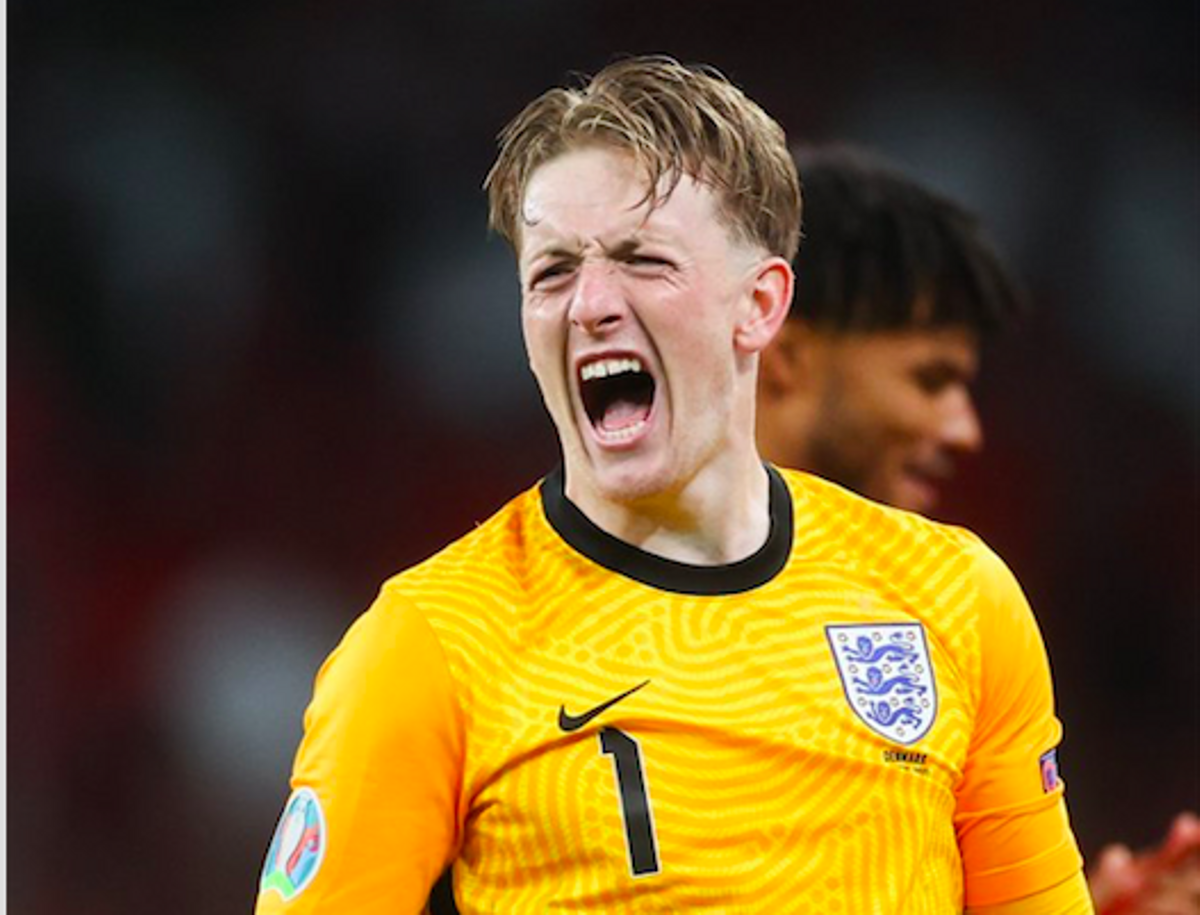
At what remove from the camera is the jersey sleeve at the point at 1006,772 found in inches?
66.1

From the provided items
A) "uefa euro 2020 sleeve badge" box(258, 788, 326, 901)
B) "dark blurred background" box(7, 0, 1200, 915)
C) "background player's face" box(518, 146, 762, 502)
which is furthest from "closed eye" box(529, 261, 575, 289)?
"dark blurred background" box(7, 0, 1200, 915)

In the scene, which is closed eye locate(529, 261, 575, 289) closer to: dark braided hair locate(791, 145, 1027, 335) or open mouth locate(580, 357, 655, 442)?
open mouth locate(580, 357, 655, 442)

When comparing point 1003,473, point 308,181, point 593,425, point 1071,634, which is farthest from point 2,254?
point 1071,634

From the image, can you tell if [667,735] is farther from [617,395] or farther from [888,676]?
[617,395]

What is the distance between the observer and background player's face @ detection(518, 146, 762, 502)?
156cm

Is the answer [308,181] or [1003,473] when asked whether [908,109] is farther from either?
[308,181]

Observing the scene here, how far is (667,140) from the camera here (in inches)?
62.0

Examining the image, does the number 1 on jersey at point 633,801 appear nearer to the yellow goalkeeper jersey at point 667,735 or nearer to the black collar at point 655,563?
the yellow goalkeeper jersey at point 667,735

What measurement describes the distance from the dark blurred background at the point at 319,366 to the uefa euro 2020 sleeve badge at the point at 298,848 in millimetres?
1091

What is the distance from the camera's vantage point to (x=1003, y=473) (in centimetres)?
277

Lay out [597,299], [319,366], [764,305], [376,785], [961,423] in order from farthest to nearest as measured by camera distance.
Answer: [961,423], [319,366], [764,305], [597,299], [376,785]

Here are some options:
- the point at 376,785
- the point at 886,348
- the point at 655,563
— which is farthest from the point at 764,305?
the point at 886,348

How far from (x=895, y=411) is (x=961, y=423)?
4.6 inches

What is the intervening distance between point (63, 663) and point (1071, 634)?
1512 millimetres
